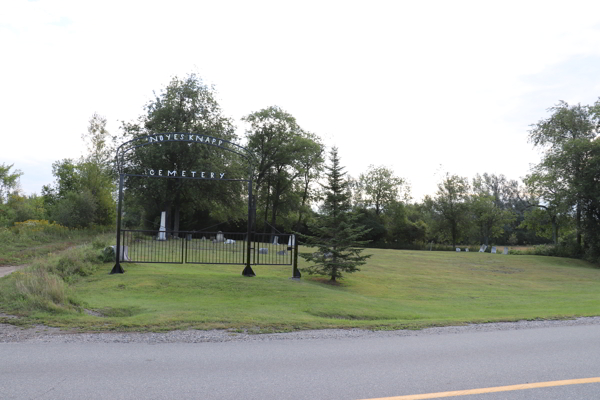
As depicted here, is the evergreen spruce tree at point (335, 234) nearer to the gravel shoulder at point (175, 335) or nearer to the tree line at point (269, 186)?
the tree line at point (269, 186)

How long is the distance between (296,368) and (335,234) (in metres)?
12.3

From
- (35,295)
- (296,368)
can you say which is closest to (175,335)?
(296,368)

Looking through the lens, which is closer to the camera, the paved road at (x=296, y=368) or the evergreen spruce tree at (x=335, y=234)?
the paved road at (x=296, y=368)

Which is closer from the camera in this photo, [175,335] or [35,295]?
[175,335]

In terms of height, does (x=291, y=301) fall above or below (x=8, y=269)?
below

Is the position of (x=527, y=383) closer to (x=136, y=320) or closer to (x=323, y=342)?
(x=323, y=342)

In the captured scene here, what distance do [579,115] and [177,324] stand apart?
46.1 m

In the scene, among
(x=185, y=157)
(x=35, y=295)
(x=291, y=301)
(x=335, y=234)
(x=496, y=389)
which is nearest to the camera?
(x=496, y=389)

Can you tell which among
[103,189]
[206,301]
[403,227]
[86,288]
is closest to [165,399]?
[206,301]

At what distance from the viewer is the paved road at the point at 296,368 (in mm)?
4562

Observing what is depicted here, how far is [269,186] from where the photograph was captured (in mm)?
52062

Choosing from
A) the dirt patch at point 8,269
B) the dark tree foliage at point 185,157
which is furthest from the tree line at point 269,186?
the dirt patch at point 8,269

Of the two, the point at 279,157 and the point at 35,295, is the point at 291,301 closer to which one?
the point at 35,295

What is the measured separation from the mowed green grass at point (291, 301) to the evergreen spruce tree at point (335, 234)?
31.0 inches
